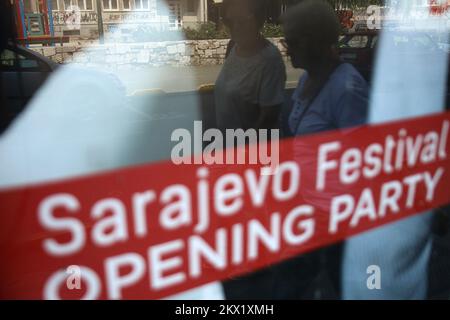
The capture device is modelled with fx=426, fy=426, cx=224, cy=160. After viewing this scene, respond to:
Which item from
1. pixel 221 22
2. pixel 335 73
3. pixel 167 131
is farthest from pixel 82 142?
pixel 335 73

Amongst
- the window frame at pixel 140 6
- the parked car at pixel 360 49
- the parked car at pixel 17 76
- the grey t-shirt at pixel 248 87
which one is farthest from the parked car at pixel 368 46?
the parked car at pixel 17 76

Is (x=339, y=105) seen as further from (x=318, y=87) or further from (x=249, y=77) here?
(x=249, y=77)

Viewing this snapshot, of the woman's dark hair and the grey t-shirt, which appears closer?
the woman's dark hair

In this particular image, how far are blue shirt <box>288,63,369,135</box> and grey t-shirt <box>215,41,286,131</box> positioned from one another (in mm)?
159

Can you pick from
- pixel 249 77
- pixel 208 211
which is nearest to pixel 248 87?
pixel 249 77

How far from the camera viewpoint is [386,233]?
1.72m

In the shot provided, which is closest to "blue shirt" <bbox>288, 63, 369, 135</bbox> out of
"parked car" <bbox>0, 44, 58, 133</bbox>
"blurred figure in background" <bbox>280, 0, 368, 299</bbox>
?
"blurred figure in background" <bbox>280, 0, 368, 299</bbox>

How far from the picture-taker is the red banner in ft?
3.52

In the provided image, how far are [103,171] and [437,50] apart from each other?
172 centimetres

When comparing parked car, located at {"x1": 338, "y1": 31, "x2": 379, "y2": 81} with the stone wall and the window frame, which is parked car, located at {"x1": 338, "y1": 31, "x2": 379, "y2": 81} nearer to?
the stone wall

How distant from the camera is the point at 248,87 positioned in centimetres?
176

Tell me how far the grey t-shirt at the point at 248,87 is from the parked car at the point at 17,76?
68 cm

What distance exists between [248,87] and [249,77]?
41 millimetres

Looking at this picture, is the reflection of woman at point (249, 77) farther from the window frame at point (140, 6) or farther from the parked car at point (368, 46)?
the window frame at point (140, 6)
